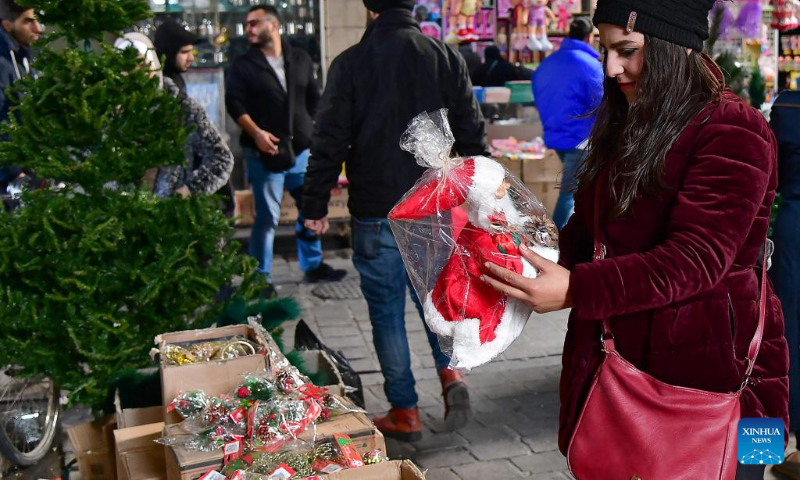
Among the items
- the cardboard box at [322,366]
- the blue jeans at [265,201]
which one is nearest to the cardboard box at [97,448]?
the cardboard box at [322,366]

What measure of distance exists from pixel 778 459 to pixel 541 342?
4.07m

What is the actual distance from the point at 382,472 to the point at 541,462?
6.95 feet

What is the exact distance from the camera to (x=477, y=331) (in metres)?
2.21

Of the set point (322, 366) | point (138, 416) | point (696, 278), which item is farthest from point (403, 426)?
point (696, 278)

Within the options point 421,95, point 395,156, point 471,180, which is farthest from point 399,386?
point 471,180

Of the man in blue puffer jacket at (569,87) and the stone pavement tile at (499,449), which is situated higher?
the man in blue puffer jacket at (569,87)

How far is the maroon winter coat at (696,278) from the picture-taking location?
1.99 m

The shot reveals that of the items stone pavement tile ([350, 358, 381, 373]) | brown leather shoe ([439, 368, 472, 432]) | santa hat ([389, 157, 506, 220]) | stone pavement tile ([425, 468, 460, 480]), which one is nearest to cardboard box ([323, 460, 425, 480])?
santa hat ([389, 157, 506, 220])

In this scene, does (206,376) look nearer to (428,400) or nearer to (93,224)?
(93,224)

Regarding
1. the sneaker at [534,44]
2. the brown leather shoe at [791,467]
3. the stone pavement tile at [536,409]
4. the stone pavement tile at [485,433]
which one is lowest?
the stone pavement tile at [536,409]

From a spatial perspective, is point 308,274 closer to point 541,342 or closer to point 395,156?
point 541,342

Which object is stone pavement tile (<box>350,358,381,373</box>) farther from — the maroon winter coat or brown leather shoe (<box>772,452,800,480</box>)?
the maroon winter coat

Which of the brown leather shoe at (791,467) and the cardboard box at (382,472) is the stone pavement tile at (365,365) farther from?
the cardboard box at (382,472)

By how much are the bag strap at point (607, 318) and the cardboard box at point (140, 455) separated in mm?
1567
